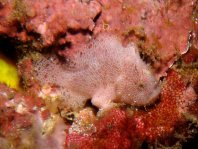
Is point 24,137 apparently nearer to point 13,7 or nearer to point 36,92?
point 36,92

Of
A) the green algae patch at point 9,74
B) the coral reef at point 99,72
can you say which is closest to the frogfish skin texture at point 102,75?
Result: the coral reef at point 99,72

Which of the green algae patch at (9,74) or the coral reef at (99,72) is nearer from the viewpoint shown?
the coral reef at (99,72)

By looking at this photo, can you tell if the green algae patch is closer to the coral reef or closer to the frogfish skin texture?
the coral reef

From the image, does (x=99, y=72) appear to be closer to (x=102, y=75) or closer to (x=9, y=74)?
(x=102, y=75)

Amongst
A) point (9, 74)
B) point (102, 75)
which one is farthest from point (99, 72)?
point (9, 74)

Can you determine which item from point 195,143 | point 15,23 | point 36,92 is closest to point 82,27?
point 15,23

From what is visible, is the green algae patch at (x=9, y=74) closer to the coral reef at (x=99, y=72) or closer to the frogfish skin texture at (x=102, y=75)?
the coral reef at (x=99, y=72)

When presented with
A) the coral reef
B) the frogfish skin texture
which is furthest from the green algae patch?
the frogfish skin texture
